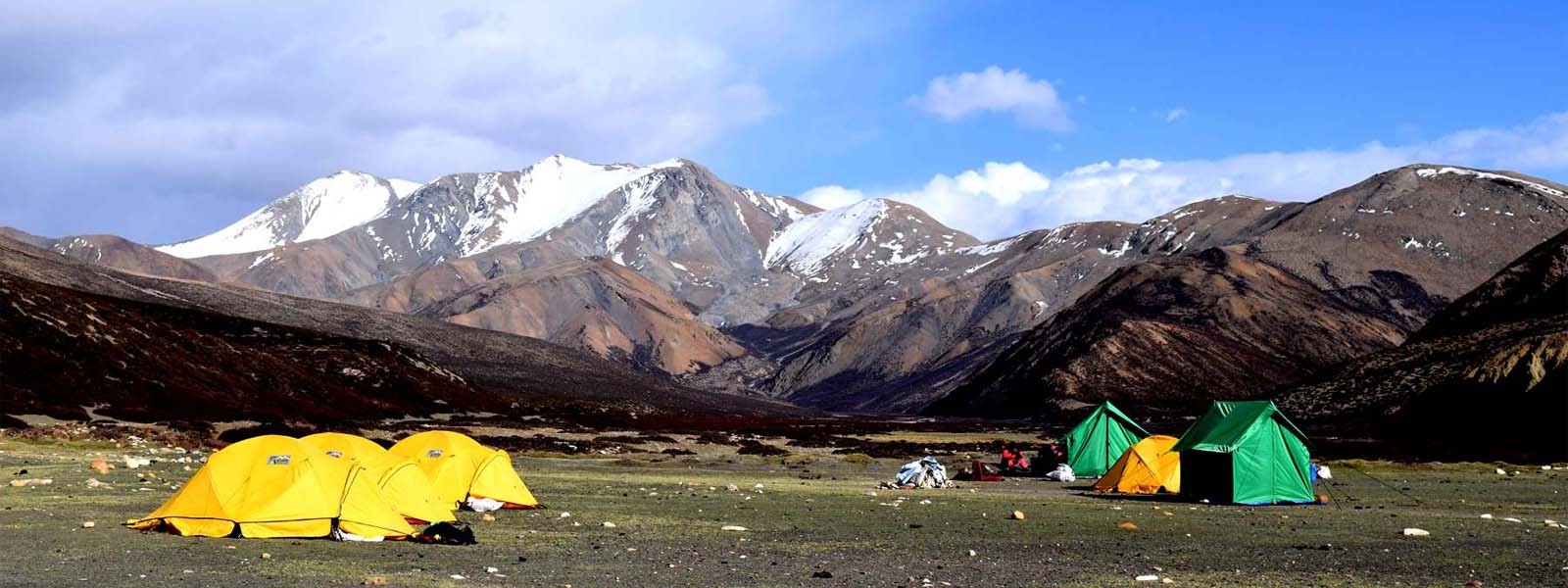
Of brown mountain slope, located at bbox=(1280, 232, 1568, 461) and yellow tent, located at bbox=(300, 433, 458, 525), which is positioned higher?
brown mountain slope, located at bbox=(1280, 232, 1568, 461)

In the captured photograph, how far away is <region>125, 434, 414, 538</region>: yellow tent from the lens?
22875 mm

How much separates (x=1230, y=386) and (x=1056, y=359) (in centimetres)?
2737

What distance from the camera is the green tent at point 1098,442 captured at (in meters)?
49.8

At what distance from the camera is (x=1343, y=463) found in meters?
56.4

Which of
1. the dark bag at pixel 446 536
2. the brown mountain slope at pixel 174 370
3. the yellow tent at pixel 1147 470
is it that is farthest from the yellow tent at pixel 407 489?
the brown mountain slope at pixel 174 370

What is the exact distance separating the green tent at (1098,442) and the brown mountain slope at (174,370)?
2268 inches

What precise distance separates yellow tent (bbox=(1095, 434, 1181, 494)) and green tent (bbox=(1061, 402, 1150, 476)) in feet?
29.3

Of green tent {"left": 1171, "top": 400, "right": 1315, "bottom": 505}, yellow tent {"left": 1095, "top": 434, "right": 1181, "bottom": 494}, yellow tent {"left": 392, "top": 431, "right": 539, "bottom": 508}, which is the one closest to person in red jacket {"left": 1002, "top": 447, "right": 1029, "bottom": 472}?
yellow tent {"left": 1095, "top": 434, "right": 1181, "bottom": 494}

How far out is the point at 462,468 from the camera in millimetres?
30844

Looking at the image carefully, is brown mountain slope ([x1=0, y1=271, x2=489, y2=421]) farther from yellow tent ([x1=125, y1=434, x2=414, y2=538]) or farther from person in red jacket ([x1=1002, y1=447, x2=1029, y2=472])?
yellow tent ([x1=125, y1=434, x2=414, y2=538])

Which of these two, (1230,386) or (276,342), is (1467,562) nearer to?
(276,342)

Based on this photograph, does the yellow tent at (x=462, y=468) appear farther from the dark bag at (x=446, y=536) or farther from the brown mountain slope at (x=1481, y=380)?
the brown mountain slope at (x=1481, y=380)

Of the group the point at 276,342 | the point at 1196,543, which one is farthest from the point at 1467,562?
the point at 276,342

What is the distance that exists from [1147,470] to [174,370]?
86.9m
